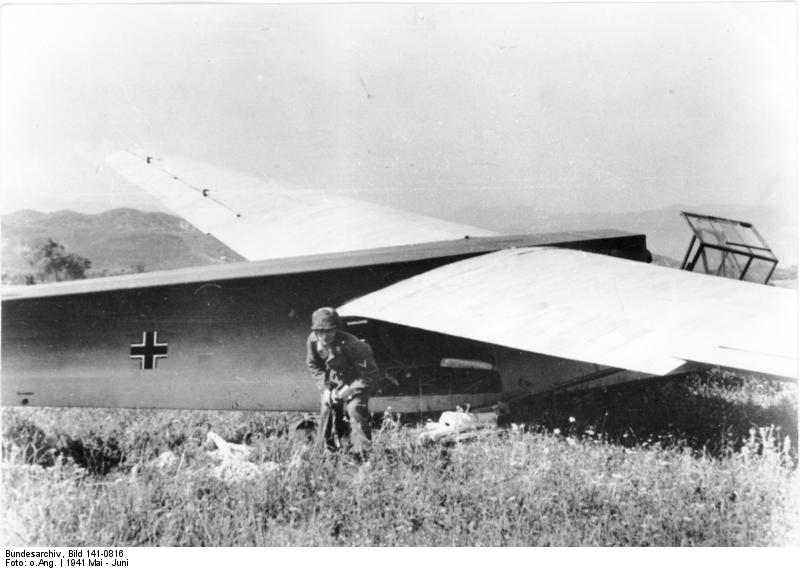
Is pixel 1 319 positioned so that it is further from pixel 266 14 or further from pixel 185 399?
pixel 266 14

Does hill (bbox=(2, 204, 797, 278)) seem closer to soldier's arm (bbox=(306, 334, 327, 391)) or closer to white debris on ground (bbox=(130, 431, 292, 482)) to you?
white debris on ground (bbox=(130, 431, 292, 482))

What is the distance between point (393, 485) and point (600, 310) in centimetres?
206

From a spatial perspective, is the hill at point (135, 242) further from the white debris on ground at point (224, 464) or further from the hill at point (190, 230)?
the white debris on ground at point (224, 464)

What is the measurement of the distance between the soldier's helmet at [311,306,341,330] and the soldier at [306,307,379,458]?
28 mm

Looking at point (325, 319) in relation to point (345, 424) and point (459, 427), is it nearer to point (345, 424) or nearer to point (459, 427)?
point (345, 424)

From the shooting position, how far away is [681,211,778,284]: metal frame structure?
711 cm

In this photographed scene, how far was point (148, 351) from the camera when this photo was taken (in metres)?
5.58

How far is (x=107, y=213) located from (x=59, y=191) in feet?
13.0

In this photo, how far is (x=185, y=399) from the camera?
5723 millimetres

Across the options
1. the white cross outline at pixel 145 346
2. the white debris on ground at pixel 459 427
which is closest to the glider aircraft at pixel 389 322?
the white cross outline at pixel 145 346

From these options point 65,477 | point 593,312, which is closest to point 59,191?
point 65,477

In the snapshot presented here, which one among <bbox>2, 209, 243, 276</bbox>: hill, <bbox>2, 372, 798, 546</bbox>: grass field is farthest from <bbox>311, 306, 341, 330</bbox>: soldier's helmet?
<bbox>2, 209, 243, 276</bbox>: hill

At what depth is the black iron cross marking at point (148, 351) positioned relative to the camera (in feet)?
18.2

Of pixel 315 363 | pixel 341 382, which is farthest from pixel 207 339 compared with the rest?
pixel 341 382
